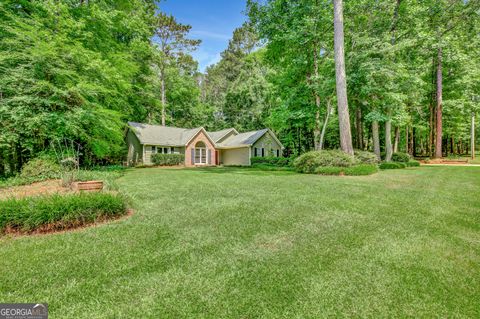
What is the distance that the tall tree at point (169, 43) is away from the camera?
2553cm

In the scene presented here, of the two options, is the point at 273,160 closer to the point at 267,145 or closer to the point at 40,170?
the point at 267,145

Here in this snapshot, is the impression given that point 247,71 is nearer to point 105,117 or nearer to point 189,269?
point 105,117

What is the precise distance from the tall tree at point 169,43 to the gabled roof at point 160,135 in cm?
280

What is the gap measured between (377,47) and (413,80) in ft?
11.1

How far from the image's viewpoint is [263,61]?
19.5m

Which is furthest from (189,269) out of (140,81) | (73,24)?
(140,81)

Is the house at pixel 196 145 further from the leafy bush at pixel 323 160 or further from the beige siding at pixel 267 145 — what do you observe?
the leafy bush at pixel 323 160

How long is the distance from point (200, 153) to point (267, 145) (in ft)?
25.1

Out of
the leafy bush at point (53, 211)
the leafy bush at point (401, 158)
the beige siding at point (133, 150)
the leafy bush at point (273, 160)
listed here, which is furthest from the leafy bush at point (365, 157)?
the beige siding at point (133, 150)

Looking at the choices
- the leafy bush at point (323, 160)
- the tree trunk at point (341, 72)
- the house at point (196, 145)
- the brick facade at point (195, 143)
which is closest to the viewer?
the leafy bush at point (323, 160)

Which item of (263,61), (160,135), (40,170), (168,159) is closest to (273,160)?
(263,61)

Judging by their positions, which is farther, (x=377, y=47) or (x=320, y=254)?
(x=377, y=47)

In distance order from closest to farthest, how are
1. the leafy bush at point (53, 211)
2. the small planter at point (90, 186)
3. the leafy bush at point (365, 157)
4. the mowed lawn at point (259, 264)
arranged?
the mowed lawn at point (259, 264) < the leafy bush at point (53, 211) < the small planter at point (90, 186) < the leafy bush at point (365, 157)

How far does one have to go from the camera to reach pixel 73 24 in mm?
11547
